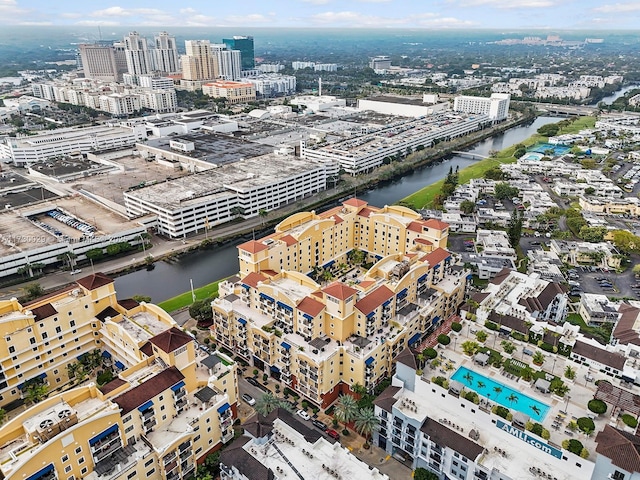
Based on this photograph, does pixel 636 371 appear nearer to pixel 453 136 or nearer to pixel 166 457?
pixel 166 457

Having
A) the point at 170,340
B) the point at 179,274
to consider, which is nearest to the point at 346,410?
the point at 170,340

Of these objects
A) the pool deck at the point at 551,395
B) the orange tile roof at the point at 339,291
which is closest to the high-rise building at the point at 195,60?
the orange tile roof at the point at 339,291

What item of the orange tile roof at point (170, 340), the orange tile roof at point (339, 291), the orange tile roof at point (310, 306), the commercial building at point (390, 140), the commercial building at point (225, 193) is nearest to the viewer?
the orange tile roof at point (170, 340)

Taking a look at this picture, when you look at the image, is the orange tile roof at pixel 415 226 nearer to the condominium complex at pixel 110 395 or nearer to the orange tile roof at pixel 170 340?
the condominium complex at pixel 110 395

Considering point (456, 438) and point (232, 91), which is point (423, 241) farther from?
point (232, 91)

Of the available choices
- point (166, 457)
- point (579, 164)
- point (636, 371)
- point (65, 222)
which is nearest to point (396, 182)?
point (579, 164)
